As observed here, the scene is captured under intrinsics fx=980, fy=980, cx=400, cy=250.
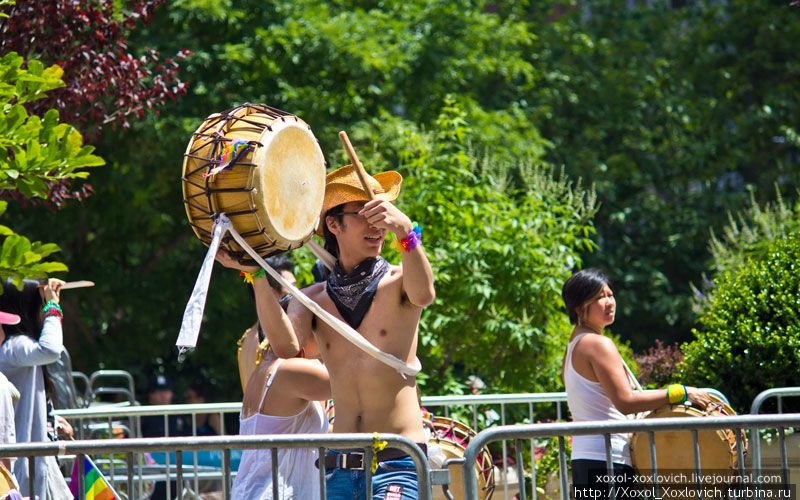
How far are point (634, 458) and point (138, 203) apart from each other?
932 centimetres

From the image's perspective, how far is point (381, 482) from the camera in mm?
3693

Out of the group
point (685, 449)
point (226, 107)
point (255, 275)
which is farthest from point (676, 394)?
point (226, 107)

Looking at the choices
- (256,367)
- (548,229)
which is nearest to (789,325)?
(548,229)

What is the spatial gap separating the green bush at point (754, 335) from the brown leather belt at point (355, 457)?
133 inches

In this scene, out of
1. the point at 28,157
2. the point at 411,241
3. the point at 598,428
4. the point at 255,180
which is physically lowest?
the point at 598,428

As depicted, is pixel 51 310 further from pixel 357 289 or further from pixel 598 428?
pixel 598 428

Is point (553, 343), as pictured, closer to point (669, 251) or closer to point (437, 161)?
point (437, 161)

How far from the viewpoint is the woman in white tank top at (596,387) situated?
4.55 meters

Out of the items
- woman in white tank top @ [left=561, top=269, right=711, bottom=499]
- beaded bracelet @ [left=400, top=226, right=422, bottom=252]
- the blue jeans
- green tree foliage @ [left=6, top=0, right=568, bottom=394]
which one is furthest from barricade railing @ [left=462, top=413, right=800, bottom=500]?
green tree foliage @ [left=6, top=0, right=568, bottom=394]

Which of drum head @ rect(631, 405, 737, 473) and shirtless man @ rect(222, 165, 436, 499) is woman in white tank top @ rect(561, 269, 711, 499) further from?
shirtless man @ rect(222, 165, 436, 499)

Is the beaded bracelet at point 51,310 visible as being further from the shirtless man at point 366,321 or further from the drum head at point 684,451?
the drum head at point 684,451

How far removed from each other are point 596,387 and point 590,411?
122mm

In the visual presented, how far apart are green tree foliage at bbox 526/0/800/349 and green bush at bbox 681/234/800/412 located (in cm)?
985

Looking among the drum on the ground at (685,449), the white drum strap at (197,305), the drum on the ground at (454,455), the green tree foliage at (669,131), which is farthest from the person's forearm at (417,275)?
the green tree foliage at (669,131)
